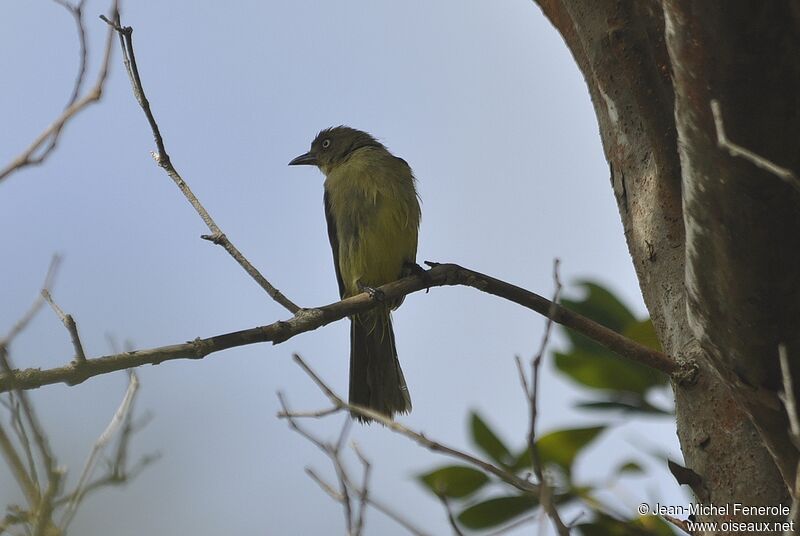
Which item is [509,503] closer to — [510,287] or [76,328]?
[510,287]

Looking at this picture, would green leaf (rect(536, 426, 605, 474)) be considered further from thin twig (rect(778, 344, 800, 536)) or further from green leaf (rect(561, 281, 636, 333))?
thin twig (rect(778, 344, 800, 536))

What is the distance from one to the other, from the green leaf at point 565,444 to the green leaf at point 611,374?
0.73ft

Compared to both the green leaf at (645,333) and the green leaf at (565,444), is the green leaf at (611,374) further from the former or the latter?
the green leaf at (565,444)

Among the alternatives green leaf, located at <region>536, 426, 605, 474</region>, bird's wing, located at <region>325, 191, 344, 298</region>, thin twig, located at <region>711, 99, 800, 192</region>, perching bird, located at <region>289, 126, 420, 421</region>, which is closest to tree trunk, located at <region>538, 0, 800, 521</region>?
thin twig, located at <region>711, 99, 800, 192</region>

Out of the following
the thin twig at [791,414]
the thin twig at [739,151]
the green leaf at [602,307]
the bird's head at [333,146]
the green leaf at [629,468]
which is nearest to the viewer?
the thin twig at [791,414]

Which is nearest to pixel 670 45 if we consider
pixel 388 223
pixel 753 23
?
pixel 753 23

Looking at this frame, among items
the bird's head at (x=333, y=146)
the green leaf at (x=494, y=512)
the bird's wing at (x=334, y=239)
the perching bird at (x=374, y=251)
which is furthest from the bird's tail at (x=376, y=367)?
the green leaf at (x=494, y=512)

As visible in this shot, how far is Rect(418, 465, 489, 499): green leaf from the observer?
155 inches

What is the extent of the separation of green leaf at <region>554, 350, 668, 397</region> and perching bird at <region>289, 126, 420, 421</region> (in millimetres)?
2014

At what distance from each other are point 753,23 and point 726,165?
0.34m

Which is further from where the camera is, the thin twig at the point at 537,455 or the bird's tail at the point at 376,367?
the bird's tail at the point at 376,367

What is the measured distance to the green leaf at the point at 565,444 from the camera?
4070mm

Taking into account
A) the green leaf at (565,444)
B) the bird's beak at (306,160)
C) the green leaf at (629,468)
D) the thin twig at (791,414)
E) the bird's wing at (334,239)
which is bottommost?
the green leaf at (629,468)

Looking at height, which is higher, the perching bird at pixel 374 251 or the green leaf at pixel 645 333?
the perching bird at pixel 374 251
